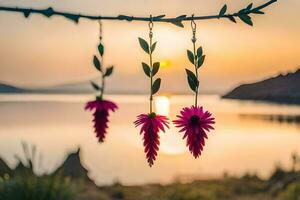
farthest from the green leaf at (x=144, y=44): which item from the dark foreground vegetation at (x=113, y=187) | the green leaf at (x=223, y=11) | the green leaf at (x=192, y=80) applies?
the dark foreground vegetation at (x=113, y=187)

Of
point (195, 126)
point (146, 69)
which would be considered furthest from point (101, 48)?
point (195, 126)

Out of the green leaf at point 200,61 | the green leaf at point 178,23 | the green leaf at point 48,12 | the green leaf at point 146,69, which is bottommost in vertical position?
the green leaf at point 146,69

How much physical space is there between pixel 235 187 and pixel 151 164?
64.2 feet

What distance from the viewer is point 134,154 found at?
50500 mm

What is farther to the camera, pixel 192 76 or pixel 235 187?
pixel 235 187

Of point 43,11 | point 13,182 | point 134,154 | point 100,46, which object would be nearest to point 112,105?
point 100,46

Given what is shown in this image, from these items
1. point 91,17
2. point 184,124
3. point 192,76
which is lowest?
point 184,124

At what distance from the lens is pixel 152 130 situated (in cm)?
216

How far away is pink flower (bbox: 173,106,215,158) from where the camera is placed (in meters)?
2.14

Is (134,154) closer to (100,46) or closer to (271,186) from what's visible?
(271,186)

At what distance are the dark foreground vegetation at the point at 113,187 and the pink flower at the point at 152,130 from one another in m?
6.29

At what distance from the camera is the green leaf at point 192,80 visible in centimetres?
217

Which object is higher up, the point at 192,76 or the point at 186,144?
the point at 192,76

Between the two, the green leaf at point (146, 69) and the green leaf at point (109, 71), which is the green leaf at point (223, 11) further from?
the green leaf at point (109, 71)
